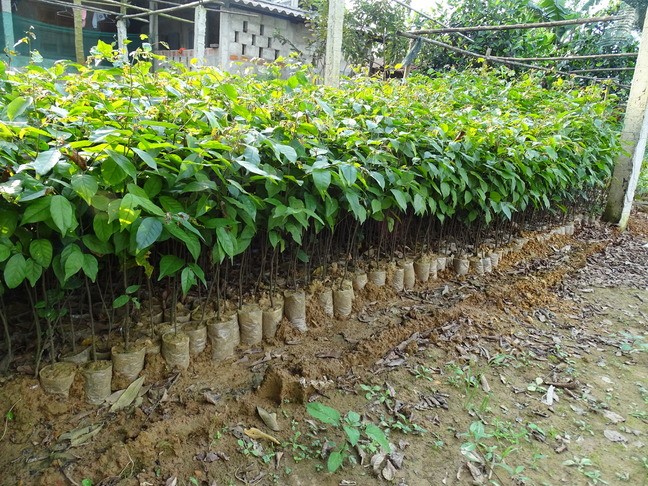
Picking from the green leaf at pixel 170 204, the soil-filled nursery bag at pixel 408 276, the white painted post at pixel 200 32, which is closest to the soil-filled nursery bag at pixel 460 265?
the soil-filled nursery bag at pixel 408 276

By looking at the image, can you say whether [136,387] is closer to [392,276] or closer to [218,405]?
[218,405]

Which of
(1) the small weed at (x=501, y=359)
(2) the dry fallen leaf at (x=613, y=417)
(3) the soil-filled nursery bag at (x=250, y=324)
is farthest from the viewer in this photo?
(1) the small weed at (x=501, y=359)

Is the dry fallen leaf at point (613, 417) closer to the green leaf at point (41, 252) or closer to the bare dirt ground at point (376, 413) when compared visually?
the bare dirt ground at point (376, 413)

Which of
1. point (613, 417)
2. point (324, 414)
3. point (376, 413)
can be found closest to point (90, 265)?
point (324, 414)

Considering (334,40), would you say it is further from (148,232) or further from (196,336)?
(148,232)

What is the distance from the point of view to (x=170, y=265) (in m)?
1.80

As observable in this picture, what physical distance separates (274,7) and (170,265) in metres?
7.88

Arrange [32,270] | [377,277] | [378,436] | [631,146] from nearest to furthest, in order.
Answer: [32,270] → [378,436] → [377,277] → [631,146]

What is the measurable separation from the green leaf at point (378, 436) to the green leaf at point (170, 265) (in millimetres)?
950

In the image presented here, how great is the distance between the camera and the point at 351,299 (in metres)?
2.81

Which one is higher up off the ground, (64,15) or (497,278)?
(64,15)

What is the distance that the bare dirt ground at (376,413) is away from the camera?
170 cm

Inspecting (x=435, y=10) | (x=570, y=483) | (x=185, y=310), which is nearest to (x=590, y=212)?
(x=570, y=483)

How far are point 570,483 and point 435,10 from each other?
1087cm
